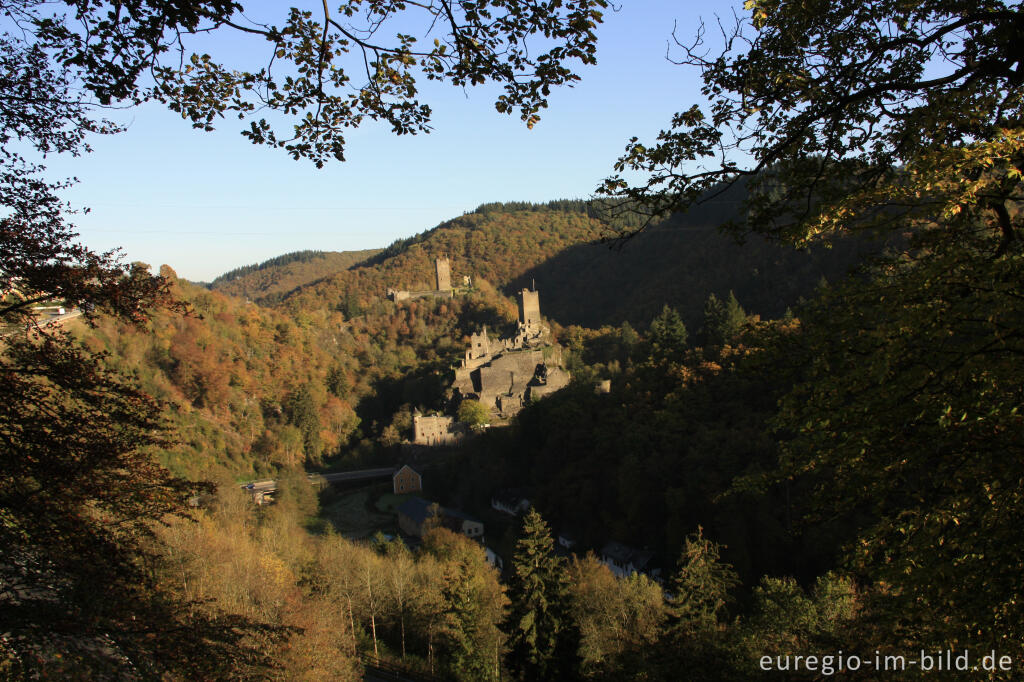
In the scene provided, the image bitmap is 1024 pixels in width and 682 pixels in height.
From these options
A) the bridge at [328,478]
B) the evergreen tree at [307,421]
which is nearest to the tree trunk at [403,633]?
the bridge at [328,478]

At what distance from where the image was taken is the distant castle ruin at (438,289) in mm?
71812

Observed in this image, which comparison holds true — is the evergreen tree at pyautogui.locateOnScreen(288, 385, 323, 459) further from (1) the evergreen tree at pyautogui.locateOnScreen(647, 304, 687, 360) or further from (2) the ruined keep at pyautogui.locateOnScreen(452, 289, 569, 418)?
(1) the evergreen tree at pyautogui.locateOnScreen(647, 304, 687, 360)

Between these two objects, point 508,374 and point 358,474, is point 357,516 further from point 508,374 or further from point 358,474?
point 508,374

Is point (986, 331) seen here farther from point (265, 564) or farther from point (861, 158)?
point (265, 564)

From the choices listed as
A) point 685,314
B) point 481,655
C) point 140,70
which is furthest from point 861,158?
point 685,314

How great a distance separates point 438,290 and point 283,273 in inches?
2775

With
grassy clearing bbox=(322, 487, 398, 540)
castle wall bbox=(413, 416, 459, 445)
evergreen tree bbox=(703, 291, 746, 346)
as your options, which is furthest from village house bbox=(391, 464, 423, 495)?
evergreen tree bbox=(703, 291, 746, 346)

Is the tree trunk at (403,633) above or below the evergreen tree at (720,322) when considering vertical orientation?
below

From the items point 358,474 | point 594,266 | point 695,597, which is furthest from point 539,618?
point 594,266

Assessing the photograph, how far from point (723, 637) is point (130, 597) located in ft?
30.4

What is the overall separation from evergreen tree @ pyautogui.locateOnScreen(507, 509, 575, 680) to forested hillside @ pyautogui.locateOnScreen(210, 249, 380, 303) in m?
108

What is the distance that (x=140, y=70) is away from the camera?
12.5 feet

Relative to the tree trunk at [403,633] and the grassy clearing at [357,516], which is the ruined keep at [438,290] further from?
the tree trunk at [403,633]

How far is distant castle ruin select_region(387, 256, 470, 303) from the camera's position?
236ft
